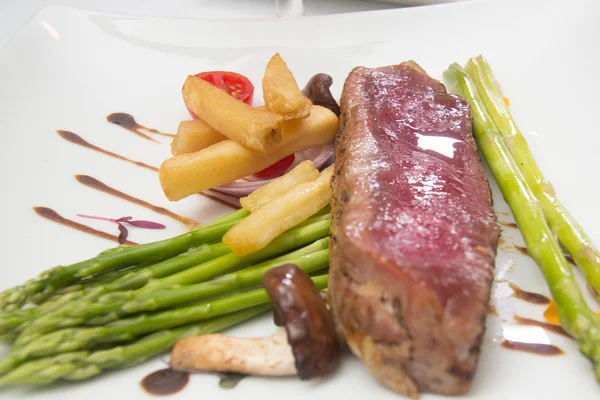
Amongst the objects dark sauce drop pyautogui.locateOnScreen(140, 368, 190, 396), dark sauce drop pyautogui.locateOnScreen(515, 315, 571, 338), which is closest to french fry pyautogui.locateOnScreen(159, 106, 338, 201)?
dark sauce drop pyautogui.locateOnScreen(140, 368, 190, 396)

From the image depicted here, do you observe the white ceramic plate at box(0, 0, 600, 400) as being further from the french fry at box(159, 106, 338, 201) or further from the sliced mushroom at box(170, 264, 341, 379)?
the french fry at box(159, 106, 338, 201)

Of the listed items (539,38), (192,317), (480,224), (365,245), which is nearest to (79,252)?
(192,317)

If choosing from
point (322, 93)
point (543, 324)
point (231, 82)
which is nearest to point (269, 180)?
point (322, 93)

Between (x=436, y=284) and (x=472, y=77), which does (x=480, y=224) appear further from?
(x=472, y=77)

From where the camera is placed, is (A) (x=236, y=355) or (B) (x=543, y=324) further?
(B) (x=543, y=324)

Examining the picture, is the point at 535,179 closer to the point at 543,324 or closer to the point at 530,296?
the point at 530,296

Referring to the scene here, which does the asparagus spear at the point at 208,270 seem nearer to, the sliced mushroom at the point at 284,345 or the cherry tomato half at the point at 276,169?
the sliced mushroom at the point at 284,345
